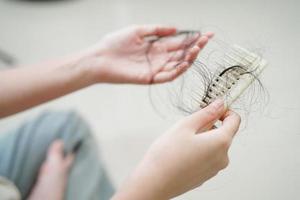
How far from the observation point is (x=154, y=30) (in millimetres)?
684

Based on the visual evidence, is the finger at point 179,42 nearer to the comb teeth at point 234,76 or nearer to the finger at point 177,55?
the finger at point 177,55

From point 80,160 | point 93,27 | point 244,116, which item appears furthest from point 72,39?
point 244,116

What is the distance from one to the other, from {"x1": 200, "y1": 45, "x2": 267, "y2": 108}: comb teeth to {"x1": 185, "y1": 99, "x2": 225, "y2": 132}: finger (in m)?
0.01

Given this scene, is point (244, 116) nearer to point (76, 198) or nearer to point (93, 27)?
point (76, 198)

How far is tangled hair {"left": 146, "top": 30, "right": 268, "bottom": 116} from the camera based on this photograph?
0.50 meters

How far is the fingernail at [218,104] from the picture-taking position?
48 cm

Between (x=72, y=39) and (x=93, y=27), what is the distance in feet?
0.21

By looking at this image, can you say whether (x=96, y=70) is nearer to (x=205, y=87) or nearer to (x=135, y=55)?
(x=135, y=55)

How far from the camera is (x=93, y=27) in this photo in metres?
1.17

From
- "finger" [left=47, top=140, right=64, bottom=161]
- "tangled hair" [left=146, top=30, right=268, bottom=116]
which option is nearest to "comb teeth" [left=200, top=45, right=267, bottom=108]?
"tangled hair" [left=146, top=30, right=268, bottom=116]

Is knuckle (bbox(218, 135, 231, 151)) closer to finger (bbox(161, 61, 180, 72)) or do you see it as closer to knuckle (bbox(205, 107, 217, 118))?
knuckle (bbox(205, 107, 217, 118))

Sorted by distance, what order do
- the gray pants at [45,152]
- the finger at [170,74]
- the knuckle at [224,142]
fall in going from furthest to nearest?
the gray pants at [45,152] < the finger at [170,74] < the knuckle at [224,142]

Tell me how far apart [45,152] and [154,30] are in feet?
1.01

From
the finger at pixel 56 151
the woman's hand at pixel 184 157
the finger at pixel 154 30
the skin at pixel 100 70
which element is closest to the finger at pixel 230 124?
the woman's hand at pixel 184 157
